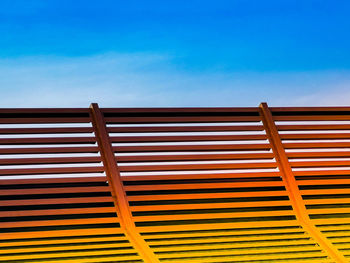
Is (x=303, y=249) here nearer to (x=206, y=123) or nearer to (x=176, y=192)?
(x=176, y=192)

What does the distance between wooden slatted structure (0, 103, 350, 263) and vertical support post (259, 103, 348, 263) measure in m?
0.01

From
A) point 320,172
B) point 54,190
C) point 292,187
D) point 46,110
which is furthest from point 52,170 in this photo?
point 320,172

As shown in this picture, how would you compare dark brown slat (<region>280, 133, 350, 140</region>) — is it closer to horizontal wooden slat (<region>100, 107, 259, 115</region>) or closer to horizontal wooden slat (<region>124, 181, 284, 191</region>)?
horizontal wooden slat (<region>100, 107, 259, 115</region>)

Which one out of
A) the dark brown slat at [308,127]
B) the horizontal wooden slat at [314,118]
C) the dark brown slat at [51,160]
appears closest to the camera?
the dark brown slat at [51,160]

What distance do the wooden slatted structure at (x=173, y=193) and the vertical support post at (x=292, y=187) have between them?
11mm

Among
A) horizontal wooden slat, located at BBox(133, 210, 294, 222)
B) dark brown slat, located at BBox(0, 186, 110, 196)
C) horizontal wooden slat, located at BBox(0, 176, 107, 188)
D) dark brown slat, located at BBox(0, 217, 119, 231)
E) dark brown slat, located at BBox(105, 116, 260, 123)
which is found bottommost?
dark brown slat, located at BBox(0, 217, 119, 231)

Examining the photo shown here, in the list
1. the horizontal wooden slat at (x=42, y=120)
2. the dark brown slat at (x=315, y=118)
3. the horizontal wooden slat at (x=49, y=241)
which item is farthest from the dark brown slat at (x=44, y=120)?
the dark brown slat at (x=315, y=118)

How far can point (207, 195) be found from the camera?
229 inches

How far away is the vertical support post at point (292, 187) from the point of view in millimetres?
5314

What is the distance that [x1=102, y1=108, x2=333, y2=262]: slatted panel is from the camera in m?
5.36

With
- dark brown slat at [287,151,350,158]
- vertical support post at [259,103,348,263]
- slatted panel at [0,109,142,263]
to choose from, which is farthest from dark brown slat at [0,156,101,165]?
dark brown slat at [287,151,350,158]

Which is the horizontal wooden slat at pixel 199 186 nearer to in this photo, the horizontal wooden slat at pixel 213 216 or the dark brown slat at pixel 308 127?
the horizontal wooden slat at pixel 213 216

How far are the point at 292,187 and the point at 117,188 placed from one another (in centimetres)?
173

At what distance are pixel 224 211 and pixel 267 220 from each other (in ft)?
1.38
